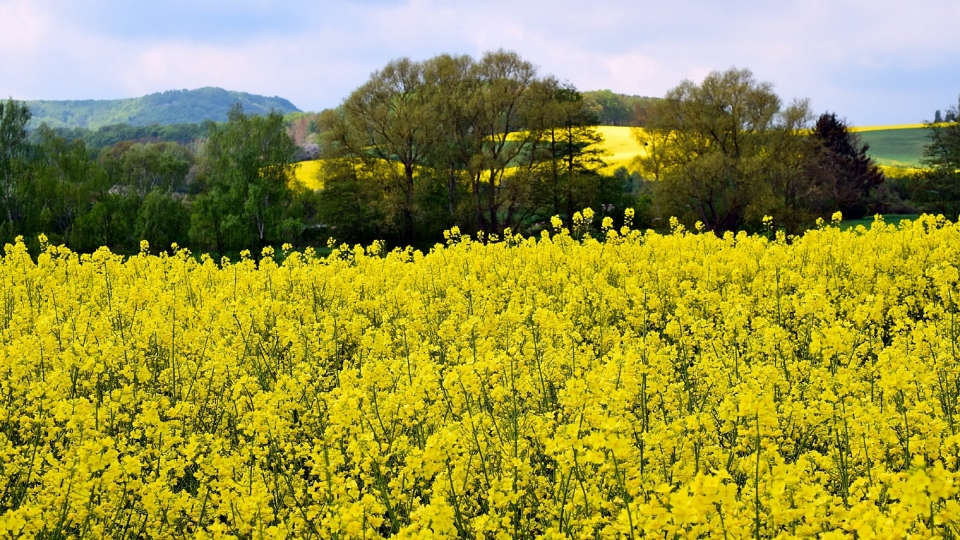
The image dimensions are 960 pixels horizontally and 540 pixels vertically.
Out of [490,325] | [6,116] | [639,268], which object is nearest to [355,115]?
[6,116]

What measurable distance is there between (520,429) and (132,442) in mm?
2930

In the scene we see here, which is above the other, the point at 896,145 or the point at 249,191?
the point at 896,145

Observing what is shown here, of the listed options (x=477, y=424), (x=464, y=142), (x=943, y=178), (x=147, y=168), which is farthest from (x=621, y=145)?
(x=477, y=424)

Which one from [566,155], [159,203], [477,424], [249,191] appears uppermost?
[566,155]

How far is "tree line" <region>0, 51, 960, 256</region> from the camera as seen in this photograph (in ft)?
121

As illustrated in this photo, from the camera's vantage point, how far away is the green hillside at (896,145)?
258ft

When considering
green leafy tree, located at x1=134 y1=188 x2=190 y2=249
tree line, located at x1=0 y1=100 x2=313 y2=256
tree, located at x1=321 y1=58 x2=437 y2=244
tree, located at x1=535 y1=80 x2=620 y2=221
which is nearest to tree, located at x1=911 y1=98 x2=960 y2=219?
tree, located at x1=535 y1=80 x2=620 y2=221

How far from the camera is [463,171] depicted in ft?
142

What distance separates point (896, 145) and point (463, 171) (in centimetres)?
6750

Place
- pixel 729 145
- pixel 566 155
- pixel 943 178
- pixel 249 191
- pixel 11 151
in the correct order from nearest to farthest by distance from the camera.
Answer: pixel 729 145 < pixel 249 191 < pixel 566 155 < pixel 943 178 < pixel 11 151

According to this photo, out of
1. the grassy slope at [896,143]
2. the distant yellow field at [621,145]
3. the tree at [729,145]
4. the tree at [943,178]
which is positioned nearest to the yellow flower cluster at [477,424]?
the tree at [729,145]

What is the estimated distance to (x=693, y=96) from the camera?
1485 inches

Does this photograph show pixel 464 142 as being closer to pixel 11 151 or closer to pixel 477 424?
pixel 11 151

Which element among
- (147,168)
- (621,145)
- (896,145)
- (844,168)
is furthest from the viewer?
(896,145)
